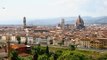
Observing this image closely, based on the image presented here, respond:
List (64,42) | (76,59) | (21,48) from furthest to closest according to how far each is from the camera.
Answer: (64,42) < (21,48) < (76,59)

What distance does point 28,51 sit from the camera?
33188 millimetres

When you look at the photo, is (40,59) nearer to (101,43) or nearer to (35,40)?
(101,43)

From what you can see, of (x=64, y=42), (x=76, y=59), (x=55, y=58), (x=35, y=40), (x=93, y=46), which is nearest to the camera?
(x=76, y=59)

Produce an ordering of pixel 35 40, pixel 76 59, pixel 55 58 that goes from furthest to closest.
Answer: pixel 35 40 → pixel 55 58 → pixel 76 59

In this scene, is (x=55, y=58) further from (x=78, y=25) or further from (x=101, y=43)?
(x=78, y=25)

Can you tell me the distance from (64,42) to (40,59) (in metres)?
28.3

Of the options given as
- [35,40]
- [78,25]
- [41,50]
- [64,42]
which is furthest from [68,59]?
[78,25]

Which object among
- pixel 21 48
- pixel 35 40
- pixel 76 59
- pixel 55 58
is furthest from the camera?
pixel 35 40

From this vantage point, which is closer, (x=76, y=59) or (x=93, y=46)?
(x=76, y=59)

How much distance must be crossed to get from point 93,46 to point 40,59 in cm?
2285

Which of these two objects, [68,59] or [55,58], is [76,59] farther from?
[55,58]

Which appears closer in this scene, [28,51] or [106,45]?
[28,51]

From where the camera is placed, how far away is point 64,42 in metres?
51.3

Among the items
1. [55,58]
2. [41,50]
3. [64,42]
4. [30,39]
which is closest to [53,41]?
[64,42]
